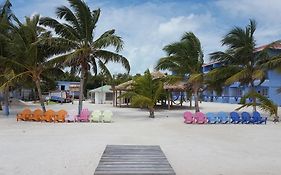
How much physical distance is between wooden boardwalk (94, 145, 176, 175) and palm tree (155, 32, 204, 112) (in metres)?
15.3

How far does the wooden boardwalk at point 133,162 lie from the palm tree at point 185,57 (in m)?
15.3

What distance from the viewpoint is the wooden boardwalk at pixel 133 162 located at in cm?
692

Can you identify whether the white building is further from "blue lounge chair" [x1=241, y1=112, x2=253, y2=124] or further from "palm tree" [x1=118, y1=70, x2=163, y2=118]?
"blue lounge chair" [x1=241, y1=112, x2=253, y2=124]

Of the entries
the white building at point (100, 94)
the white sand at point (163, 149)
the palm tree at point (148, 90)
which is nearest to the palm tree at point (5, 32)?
the palm tree at point (148, 90)

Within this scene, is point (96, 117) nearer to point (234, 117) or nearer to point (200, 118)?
point (200, 118)

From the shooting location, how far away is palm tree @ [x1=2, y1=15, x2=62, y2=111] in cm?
2192

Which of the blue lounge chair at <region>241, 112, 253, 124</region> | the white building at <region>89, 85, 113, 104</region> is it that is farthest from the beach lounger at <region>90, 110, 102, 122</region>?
the white building at <region>89, 85, 113, 104</region>

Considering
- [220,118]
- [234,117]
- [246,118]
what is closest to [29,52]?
[220,118]

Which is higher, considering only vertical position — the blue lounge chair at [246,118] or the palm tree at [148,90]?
the palm tree at [148,90]

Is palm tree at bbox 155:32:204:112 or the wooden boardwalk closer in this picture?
the wooden boardwalk

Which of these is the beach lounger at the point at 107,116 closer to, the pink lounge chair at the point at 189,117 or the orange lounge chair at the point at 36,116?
the orange lounge chair at the point at 36,116

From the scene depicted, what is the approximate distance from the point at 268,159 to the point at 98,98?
42.6 m

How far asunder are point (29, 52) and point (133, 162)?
15714mm

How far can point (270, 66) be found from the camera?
875 inches
